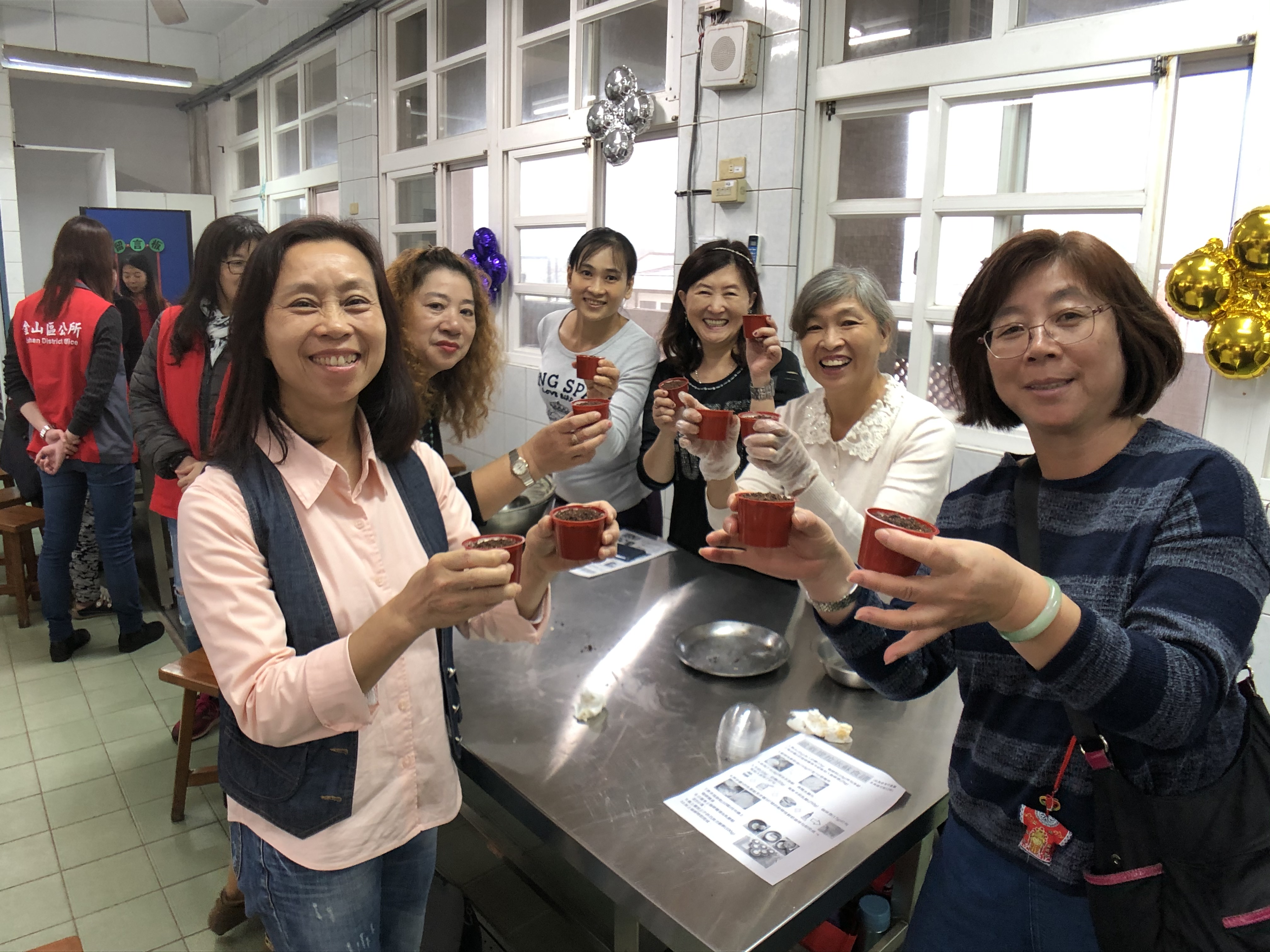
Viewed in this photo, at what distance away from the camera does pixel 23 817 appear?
2.73 meters

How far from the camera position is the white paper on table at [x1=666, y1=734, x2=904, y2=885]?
1.25m

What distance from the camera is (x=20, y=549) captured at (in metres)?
4.01

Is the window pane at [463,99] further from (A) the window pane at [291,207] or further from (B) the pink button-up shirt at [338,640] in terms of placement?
(B) the pink button-up shirt at [338,640]

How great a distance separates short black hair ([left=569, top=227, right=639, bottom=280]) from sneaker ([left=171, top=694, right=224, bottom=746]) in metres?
2.19

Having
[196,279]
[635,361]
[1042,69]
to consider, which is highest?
[1042,69]

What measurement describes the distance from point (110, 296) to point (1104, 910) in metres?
4.19

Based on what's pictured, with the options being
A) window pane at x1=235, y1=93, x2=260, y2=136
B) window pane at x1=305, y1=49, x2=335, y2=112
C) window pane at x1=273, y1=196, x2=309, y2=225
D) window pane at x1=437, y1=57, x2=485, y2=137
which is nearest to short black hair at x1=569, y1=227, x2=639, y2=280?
window pane at x1=437, y1=57, x2=485, y2=137

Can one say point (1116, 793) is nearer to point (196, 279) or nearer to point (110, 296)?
point (196, 279)

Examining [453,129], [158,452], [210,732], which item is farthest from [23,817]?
[453,129]

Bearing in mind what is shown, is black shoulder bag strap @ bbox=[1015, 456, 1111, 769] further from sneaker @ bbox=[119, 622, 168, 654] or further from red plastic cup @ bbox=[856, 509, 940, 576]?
sneaker @ bbox=[119, 622, 168, 654]

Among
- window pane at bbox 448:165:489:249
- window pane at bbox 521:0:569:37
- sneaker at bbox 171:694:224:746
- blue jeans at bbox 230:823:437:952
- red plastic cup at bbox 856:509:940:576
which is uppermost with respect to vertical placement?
window pane at bbox 521:0:569:37

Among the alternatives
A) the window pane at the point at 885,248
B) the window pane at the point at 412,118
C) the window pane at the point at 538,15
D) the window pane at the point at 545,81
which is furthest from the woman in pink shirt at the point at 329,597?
the window pane at the point at 412,118

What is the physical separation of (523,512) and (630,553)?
44 cm

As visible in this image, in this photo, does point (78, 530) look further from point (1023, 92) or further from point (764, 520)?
point (1023, 92)
